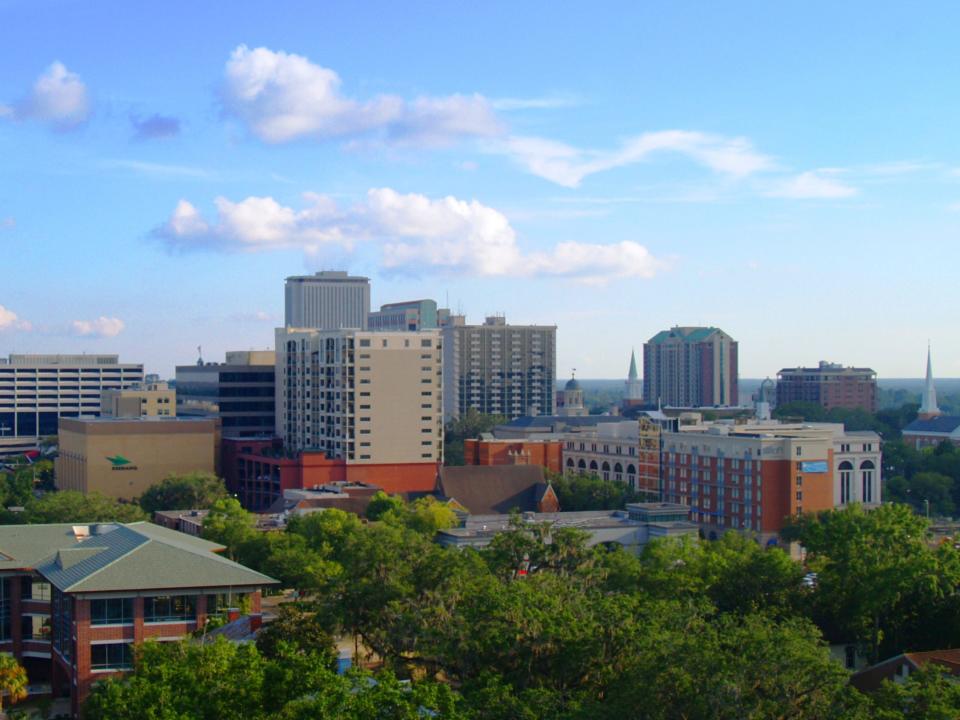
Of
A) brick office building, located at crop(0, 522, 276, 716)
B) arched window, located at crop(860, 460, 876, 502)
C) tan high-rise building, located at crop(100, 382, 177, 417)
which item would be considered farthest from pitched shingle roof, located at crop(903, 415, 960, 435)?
brick office building, located at crop(0, 522, 276, 716)

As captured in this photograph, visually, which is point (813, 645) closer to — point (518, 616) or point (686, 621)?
point (686, 621)

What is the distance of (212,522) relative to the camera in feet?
287

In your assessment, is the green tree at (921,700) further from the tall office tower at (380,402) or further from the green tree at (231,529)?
the tall office tower at (380,402)

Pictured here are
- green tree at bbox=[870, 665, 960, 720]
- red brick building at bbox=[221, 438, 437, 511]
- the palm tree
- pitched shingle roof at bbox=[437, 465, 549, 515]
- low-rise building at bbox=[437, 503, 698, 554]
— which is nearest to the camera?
green tree at bbox=[870, 665, 960, 720]

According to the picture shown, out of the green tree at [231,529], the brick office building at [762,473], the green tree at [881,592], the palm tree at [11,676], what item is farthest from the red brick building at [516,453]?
the palm tree at [11,676]

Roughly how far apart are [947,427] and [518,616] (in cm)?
15916

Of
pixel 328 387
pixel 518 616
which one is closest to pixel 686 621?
pixel 518 616

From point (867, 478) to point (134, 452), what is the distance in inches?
2665

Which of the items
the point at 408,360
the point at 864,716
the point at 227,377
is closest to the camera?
the point at 864,716

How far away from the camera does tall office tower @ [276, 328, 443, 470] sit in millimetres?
122500

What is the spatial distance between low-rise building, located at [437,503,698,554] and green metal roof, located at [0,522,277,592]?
3270cm

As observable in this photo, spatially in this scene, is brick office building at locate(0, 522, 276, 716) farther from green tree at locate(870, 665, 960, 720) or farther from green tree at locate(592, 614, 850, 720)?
green tree at locate(870, 665, 960, 720)

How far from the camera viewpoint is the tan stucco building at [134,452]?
126875mm

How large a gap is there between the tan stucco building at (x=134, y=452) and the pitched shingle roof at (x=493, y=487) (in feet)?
92.0
